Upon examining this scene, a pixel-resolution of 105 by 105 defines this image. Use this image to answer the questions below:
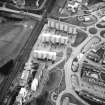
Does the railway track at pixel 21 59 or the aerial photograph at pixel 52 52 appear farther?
the railway track at pixel 21 59

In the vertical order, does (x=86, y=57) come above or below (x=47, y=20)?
below

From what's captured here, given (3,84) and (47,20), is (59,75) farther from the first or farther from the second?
(47,20)

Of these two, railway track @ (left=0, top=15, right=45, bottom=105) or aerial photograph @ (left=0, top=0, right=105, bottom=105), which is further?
railway track @ (left=0, top=15, right=45, bottom=105)

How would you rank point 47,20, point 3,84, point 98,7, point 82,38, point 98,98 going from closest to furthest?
point 98,98, point 3,84, point 82,38, point 47,20, point 98,7

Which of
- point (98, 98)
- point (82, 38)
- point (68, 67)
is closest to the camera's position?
point (98, 98)

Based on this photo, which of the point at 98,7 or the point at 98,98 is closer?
the point at 98,98

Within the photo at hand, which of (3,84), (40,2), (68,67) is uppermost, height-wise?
(40,2)

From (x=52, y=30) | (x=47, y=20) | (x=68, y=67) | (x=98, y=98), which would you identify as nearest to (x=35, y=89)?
(x=68, y=67)

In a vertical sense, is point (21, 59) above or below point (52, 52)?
below
